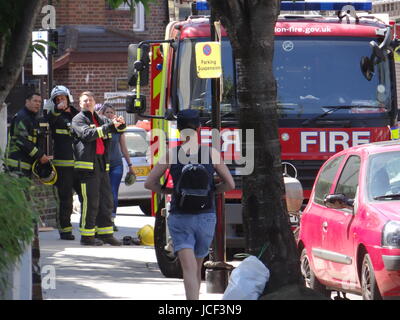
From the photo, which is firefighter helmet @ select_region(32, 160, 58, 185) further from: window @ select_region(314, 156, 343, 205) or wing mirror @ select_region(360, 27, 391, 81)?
window @ select_region(314, 156, 343, 205)

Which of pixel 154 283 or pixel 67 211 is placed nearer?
pixel 154 283

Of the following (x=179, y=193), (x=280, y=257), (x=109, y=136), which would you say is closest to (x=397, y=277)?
(x=280, y=257)

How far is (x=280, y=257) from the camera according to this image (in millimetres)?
10133

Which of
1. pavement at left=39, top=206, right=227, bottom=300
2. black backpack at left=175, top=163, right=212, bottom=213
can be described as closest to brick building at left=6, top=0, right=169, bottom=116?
pavement at left=39, top=206, right=227, bottom=300

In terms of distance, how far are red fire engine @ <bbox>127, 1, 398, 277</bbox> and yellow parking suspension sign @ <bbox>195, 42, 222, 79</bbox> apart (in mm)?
1638

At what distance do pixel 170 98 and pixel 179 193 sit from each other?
4.15 metres

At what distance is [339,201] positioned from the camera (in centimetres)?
1069

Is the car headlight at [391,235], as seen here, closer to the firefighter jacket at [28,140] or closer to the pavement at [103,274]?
the pavement at [103,274]

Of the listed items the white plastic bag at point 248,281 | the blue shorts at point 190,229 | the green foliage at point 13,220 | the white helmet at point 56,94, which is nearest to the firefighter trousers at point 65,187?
the white helmet at point 56,94

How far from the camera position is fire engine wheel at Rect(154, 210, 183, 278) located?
13281 mm

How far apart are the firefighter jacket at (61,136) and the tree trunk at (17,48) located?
8.20 meters

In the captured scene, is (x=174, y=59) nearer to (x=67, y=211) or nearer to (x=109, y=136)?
(x=109, y=136)

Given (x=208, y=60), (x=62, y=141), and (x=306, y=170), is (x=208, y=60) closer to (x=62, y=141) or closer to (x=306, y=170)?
(x=306, y=170)

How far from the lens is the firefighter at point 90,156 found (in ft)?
51.2
